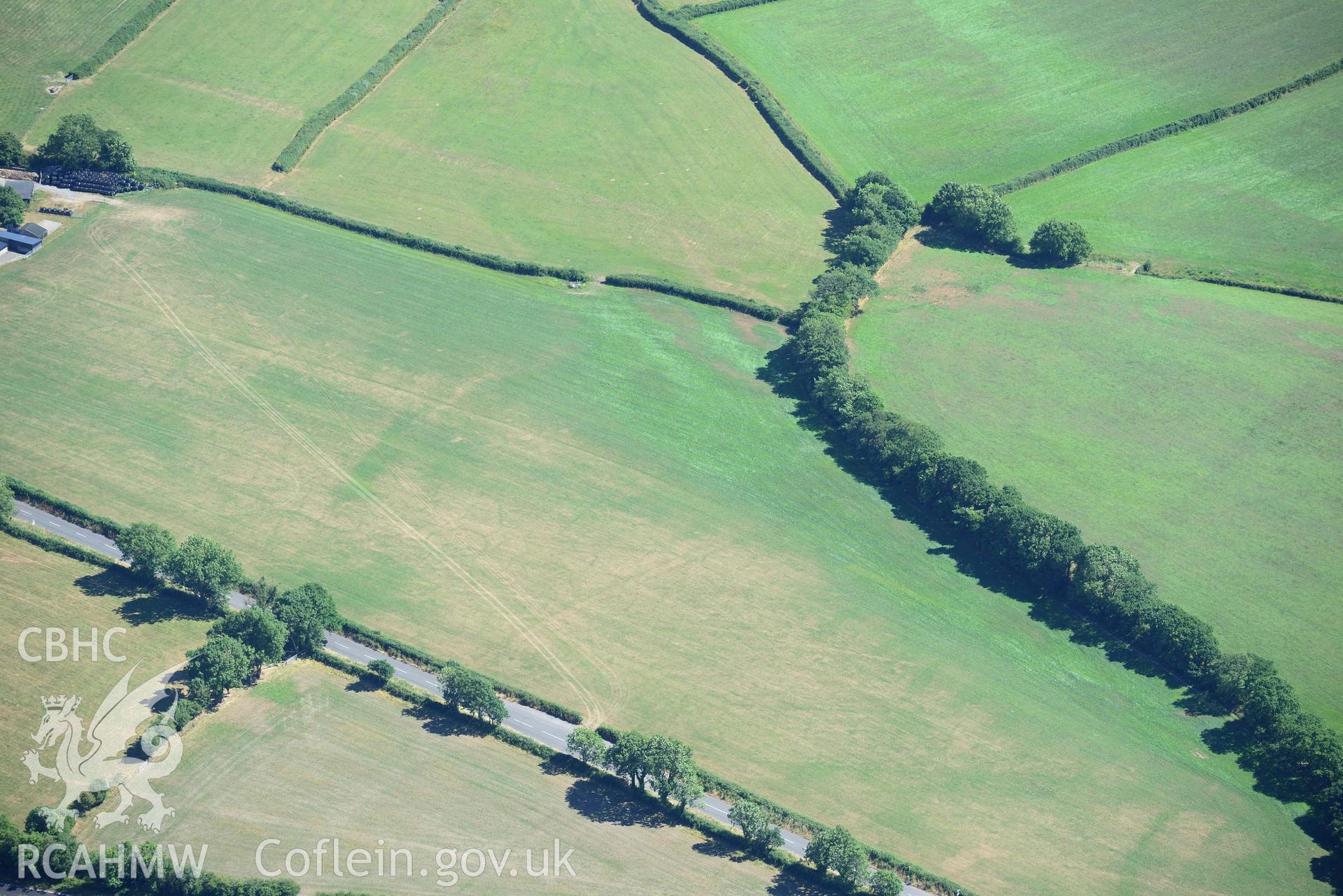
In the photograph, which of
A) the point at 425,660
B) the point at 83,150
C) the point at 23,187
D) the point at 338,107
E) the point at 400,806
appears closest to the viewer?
the point at 400,806

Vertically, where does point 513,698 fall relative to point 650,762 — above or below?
below

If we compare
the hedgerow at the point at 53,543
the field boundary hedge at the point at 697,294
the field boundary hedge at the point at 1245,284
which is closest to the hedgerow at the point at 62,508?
the hedgerow at the point at 53,543

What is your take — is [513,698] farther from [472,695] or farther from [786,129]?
[786,129]

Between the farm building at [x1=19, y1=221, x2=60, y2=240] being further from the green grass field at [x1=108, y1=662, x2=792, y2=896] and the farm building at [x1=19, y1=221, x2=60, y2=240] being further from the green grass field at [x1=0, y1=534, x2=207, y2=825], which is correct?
the green grass field at [x1=108, y1=662, x2=792, y2=896]

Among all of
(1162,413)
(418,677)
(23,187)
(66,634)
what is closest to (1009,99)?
(1162,413)

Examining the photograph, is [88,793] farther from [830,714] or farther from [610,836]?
[830,714]

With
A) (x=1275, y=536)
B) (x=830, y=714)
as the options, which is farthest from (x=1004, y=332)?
(x=830, y=714)

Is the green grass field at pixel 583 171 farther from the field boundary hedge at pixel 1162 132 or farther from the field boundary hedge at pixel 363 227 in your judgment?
the field boundary hedge at pixel 1162 132
